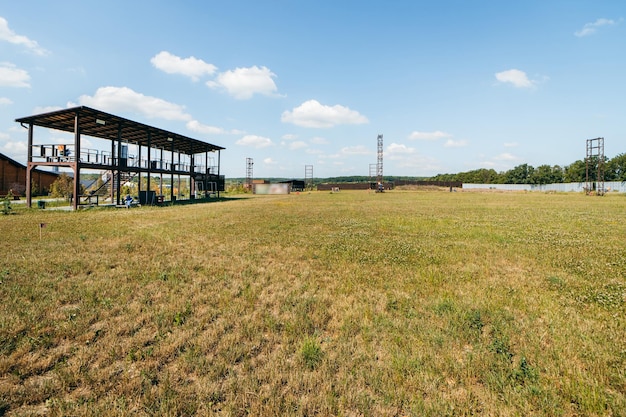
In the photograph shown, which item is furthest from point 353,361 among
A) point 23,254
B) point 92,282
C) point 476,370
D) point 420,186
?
point 420,186

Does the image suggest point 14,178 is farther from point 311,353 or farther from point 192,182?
point 311,353

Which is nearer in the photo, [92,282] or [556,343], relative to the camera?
[556,343]

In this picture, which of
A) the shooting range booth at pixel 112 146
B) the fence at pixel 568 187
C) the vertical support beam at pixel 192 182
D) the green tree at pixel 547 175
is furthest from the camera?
the green tree at pixel 547 175

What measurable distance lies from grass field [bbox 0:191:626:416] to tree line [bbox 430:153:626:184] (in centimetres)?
10816

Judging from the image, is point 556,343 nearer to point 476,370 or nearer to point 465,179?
point 476,370

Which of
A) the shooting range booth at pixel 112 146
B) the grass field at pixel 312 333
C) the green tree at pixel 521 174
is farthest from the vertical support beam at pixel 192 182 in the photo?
the green tree at pixel 521 174

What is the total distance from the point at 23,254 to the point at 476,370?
38.3ft

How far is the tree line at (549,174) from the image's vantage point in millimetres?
96938

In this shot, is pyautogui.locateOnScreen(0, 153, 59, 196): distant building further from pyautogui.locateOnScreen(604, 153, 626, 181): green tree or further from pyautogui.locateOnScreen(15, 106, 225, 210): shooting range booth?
pyautogui.locateOnScreen(604, 153, 626, 181): green tree

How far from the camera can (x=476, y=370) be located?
3.46 metres

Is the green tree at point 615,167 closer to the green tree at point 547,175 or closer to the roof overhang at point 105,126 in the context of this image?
the green tree at point 547,175

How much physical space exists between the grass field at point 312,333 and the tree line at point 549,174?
355 ft

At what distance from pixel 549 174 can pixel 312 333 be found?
144376 millimetres

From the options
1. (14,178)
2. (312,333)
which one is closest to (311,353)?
(312,333)
